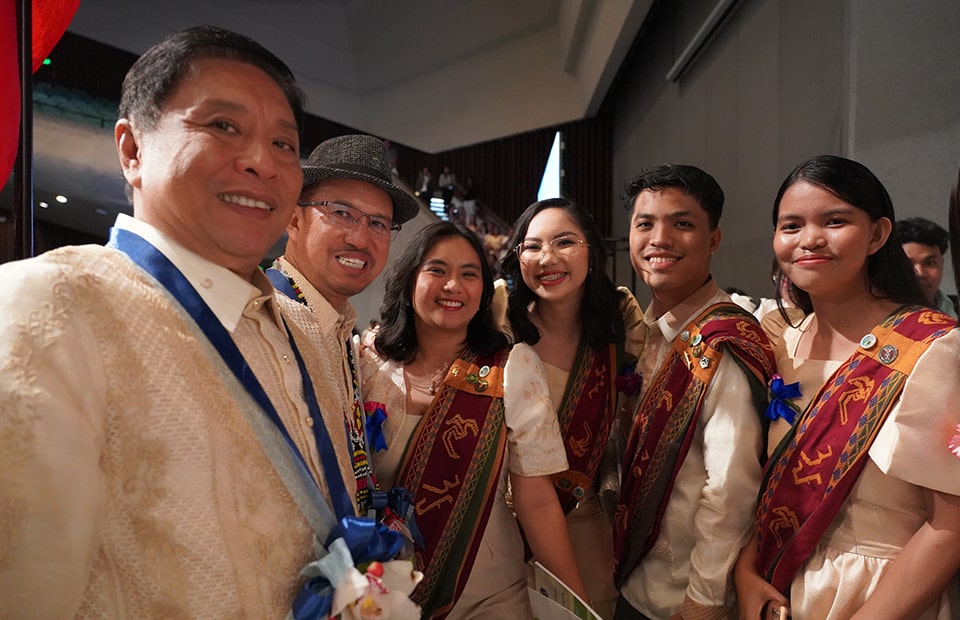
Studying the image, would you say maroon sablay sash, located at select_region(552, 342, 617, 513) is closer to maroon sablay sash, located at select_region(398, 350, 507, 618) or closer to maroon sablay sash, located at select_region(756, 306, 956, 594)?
maroon sablay sash, located at select_region(398, 350, 507, 618)

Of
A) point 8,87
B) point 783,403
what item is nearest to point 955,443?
point 783,403

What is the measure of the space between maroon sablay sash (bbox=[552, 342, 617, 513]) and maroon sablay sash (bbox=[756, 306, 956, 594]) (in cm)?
55

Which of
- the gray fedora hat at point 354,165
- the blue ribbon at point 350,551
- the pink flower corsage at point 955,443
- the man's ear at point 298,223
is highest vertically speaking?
the gray fedora hat at point 354,165

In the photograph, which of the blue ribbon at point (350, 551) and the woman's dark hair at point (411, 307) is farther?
the woman's dark hair at point (411, 307)

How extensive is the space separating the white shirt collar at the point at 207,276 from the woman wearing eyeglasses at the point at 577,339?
1.18 meters

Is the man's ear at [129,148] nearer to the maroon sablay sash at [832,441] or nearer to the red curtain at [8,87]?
the red curtain at [8,87]

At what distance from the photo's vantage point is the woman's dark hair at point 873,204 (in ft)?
4.70

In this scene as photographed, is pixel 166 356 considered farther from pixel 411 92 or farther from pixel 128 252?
pixel 411 92

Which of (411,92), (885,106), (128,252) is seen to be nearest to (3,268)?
(128,252)

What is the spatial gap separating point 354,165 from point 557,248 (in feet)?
2.38

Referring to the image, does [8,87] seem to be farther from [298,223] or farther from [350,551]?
[350,551]

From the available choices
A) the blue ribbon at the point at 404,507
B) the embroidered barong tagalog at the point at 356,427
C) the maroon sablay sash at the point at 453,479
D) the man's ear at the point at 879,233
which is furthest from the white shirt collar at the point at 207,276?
the man's ear at the point at 879,233

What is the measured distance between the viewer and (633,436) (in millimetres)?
1800

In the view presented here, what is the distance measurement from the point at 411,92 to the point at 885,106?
10211 mm
